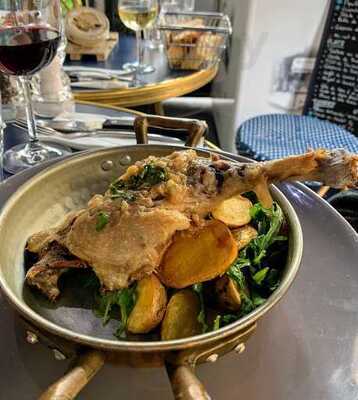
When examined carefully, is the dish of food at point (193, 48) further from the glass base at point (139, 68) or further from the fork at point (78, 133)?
the fork at point (78, 133)

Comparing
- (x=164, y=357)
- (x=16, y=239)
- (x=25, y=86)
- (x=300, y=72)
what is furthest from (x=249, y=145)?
(x=164, y=357)

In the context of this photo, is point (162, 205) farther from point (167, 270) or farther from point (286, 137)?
point (286, 137)

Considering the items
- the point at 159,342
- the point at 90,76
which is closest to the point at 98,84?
the point at 90,76

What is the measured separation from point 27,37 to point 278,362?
735 mm

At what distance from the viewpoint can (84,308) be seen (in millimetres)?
572

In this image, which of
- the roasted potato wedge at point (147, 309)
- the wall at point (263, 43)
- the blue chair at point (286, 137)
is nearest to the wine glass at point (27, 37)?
the roasted potato wedge at point (147, 309)

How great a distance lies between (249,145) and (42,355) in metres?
1.08

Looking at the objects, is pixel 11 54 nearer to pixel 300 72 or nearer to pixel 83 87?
pixel 83 87

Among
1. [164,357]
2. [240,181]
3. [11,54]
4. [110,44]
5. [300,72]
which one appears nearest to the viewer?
[164,357]

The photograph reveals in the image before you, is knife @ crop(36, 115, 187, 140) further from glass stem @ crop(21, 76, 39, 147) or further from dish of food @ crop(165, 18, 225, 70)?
dish of food @ crop(165, 18, 225, 70)

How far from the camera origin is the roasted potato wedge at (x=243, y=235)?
59cm

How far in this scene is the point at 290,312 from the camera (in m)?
0.57

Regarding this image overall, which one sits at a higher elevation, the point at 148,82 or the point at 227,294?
the point at 227,294

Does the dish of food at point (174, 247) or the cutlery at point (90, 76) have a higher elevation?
the dish of food at point (174, 247)
